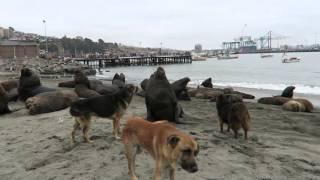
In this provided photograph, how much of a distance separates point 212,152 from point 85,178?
2.36 m

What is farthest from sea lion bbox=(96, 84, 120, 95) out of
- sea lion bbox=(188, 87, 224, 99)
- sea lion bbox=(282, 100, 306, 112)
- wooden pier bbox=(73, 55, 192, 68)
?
wooden pier bbox=(73, 55, 192, 68)

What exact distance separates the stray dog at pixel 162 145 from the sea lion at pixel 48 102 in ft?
26.4

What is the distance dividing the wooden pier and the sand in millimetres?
77813

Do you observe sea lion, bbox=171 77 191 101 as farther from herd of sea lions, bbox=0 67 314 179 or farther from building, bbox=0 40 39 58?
building, bbox=0 40 39 58

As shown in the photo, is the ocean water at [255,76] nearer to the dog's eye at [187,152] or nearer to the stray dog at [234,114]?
the stray dog at [234,114]

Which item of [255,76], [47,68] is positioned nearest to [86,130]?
[47,68]

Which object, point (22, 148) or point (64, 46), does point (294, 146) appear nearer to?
point (22, 148)

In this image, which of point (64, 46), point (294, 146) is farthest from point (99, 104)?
point (64, 46)

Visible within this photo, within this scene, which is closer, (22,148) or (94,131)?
(22,148)

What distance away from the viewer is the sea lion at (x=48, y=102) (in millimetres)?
13352

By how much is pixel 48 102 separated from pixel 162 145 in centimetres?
943

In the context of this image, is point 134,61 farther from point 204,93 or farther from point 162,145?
point 162,145

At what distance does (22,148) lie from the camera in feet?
28.0

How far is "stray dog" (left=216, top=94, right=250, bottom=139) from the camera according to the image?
9.25 m
